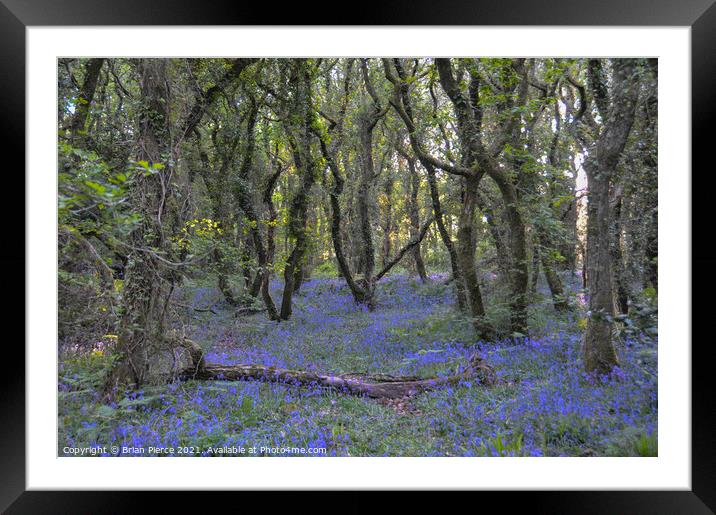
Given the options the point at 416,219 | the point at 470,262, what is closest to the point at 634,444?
the point at 470,262

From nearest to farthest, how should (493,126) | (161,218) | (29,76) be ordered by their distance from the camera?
(29,76)
(161,218)
(493,126)

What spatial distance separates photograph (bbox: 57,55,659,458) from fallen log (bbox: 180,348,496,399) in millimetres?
31

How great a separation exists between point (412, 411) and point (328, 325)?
6.30 m

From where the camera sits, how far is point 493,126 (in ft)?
→ 27.1

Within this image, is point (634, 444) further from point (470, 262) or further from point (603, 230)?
point (470, 262)

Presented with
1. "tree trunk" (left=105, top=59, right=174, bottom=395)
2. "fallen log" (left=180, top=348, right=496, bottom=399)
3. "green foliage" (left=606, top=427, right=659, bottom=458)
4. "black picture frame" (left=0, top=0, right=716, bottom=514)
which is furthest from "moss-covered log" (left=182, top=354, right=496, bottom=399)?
"black picture frame" (left=0, top=0, right=716, bottom=514)
